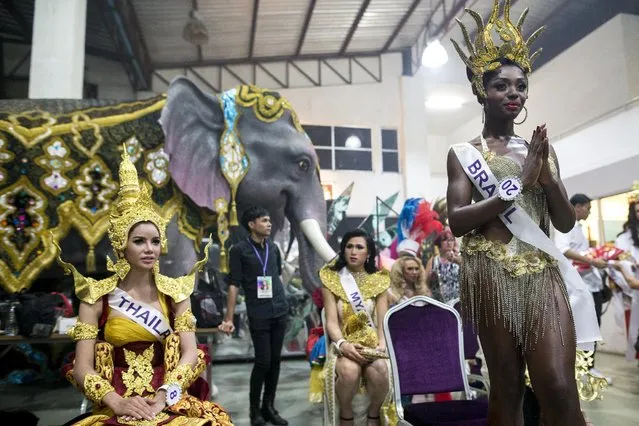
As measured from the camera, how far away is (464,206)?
1.60 metres

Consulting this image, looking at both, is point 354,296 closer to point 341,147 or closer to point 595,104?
point 595,104

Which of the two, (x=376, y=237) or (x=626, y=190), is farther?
(x=376, y=237)

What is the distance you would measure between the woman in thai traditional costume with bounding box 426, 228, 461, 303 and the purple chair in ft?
4.54

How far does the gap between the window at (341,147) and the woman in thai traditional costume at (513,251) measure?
6978mm

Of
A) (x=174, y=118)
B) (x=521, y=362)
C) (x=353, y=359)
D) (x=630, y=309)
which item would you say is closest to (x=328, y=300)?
(x=353, y=359)

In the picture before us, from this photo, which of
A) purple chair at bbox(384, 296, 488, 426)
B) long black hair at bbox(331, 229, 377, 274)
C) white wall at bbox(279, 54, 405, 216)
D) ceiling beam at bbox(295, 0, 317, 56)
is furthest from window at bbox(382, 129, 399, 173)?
purple chair at bbox(384, 296, 488, 426)

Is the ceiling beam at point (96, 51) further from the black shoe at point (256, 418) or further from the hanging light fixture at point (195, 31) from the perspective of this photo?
the black shoe at point (256, 418)

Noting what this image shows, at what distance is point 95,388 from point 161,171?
2870 millimetres

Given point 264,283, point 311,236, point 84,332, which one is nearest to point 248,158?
point 311,236

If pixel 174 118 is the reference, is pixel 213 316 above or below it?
below

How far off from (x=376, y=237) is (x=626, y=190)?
9.22 feet

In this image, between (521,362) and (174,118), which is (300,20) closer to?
(174,118)

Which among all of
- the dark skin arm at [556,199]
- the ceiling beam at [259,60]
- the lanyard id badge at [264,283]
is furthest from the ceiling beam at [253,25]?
the dark skin arm at [556,199]

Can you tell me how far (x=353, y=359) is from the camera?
9.21ft
